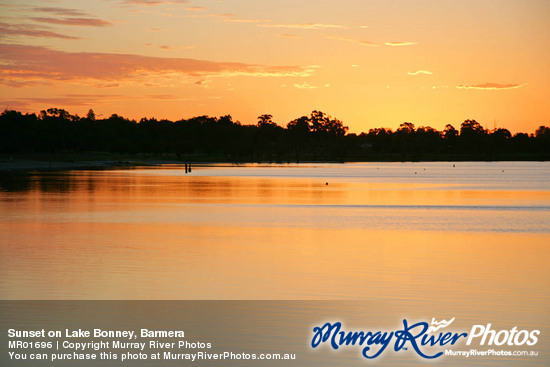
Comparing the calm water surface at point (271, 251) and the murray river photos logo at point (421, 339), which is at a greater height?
the calm water surface at point (271, 251)

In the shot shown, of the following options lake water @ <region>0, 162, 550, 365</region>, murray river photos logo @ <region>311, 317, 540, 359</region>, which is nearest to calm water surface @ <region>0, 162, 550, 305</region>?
lake water @ <region>0, 162, 550, 365</region>

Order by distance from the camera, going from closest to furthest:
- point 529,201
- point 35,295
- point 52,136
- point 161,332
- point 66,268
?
point 161,332, point 35,295, point 66,268, point 529,201, point 52,136

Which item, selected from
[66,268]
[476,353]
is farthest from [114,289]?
[476,353]

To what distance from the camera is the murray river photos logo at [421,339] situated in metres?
12.7

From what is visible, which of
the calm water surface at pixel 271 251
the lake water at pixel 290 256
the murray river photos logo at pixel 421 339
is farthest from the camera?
the calm water surface at pixel 271 251

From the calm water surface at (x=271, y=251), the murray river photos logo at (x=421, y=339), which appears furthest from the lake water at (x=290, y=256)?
the murray river photos logo at (x=421, y=339)

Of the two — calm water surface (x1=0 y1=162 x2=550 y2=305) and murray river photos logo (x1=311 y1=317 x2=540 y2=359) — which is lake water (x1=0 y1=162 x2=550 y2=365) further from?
murray river photos logo (x1=311 y1=317 x2=540 y2=359)

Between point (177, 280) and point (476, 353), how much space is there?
28.7ft

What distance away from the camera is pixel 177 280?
18.6 meters

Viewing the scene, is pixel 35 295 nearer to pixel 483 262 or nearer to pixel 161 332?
pixel 161 332

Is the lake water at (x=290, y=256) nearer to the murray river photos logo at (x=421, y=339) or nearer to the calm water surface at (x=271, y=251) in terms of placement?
the calm water surface at (x=271, y=251)

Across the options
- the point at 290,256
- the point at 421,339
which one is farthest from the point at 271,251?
the point at 421,339

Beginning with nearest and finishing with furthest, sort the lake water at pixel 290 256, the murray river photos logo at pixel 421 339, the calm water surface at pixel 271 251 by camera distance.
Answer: the murray river photos logo at pixel 421 339
the lake water at pixel 290 256
the calm water surface at pixel 271 251

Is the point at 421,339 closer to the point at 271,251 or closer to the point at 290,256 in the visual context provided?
the point at 290,256
